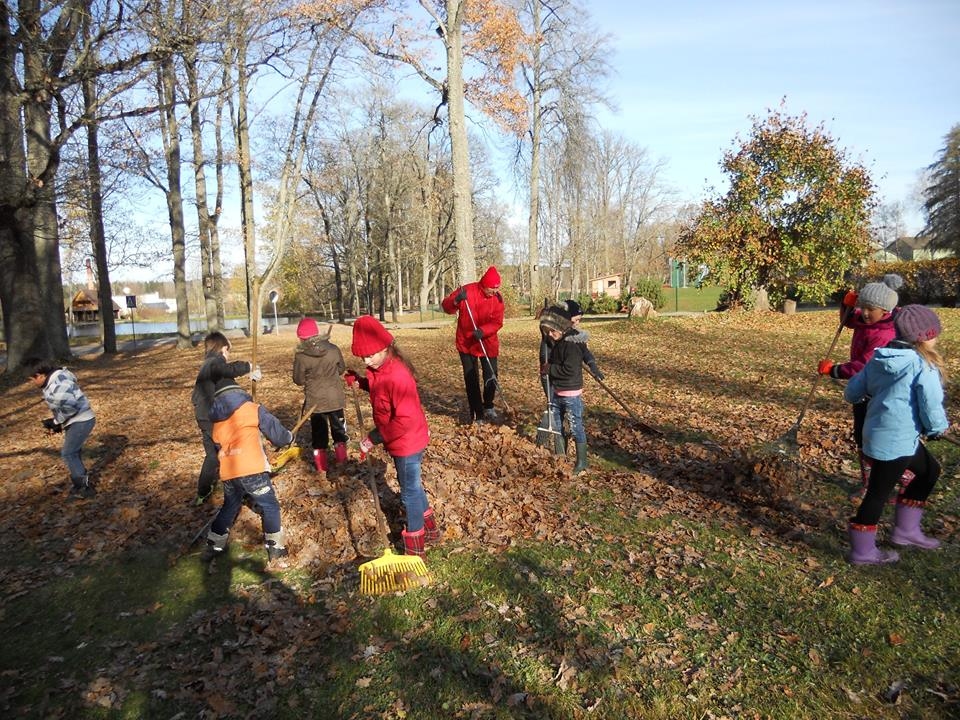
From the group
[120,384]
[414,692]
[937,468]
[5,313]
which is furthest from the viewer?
[5,313]

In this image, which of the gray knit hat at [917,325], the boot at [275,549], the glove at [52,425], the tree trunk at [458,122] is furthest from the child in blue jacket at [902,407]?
the tree trunk at [458,122]

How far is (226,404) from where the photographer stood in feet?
16.6

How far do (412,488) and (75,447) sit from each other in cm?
441

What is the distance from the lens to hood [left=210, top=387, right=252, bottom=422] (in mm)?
5031

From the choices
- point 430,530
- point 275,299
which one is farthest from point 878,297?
point 275,299

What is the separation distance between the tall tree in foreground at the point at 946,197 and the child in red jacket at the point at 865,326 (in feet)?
128

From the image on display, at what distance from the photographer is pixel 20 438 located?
9.88 metres

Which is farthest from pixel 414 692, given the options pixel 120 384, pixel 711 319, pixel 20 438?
pixel 711 319

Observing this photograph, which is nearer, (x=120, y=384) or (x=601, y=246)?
(x=120, y=384)

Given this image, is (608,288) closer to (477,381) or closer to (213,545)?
(477,381)

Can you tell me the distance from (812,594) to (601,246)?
194 feet

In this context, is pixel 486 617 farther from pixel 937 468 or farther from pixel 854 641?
pixel 937 468

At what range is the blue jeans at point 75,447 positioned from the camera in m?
6.72

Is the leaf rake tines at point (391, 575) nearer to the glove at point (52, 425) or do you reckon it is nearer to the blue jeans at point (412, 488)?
the blue jeans at point (412, 488)
